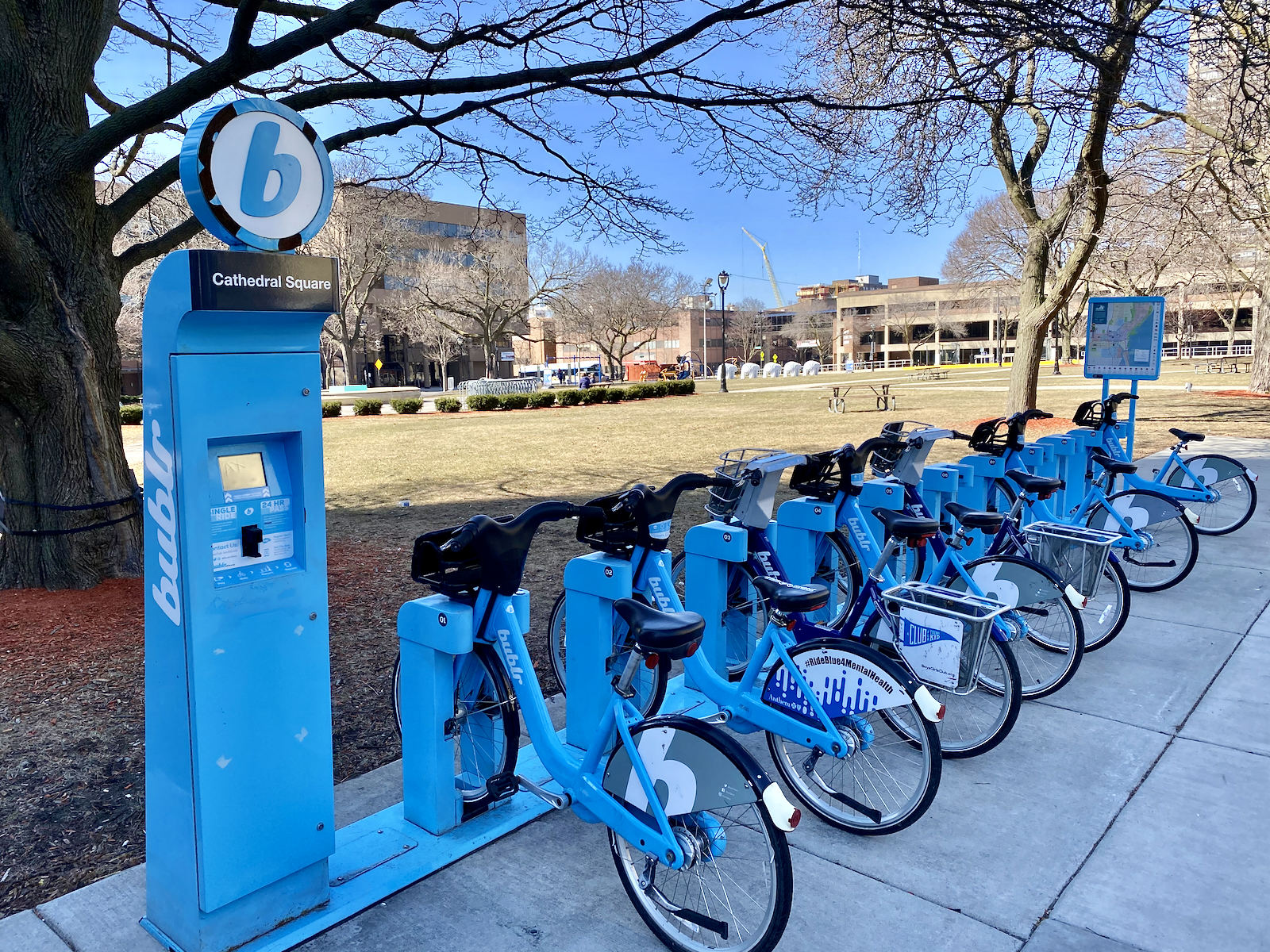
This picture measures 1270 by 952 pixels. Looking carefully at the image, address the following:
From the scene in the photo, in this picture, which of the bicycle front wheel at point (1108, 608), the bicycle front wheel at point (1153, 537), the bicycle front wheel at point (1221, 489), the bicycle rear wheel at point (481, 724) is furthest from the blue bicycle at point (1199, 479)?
the bicycle rear wheel at point (481, 724)

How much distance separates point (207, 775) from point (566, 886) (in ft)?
3.89

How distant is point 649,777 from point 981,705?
2.07 m

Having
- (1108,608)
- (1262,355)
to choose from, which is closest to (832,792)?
(1108,608)

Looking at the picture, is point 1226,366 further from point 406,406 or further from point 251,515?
point 251,515

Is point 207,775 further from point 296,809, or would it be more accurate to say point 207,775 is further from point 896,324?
point 896,324

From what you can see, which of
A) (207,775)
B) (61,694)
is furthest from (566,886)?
(61,694)

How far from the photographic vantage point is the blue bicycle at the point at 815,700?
3.16 metres

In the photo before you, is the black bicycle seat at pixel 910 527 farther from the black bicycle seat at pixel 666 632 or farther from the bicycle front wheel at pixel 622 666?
the black bicycle seat at pixel 666 632

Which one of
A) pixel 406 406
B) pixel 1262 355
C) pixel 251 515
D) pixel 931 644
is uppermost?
pixel 1262 355

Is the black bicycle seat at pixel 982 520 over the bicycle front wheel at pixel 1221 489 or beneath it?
over

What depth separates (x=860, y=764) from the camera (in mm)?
3486

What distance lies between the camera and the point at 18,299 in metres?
6.19

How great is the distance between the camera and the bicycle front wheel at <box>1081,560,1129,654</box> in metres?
4.93

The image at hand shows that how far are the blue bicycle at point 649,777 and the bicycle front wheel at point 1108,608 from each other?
304 cm
